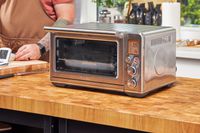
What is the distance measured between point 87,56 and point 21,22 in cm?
101

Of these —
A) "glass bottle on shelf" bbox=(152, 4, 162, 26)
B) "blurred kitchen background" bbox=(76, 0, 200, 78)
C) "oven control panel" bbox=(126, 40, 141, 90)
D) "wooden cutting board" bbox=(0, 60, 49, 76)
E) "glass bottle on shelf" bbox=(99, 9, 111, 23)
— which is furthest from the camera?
"glass bottle on shelf" bbox=(99, 9, 111, 23)

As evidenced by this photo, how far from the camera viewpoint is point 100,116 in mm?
1511

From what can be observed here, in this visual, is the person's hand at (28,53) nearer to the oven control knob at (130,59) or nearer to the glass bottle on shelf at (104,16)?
the oven control knob at (130,59)

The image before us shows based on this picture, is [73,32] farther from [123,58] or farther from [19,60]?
[19,60]

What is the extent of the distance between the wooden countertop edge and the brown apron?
101 centimetres

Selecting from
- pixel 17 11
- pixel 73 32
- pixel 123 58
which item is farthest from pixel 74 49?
pixel 17 11

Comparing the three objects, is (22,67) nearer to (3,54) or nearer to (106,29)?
(3,54)

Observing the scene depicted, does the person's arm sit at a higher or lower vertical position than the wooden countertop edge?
higher

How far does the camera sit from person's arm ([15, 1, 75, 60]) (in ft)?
7.44

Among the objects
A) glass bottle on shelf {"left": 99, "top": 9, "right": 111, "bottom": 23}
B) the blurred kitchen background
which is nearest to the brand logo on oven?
the blurred kitchen background

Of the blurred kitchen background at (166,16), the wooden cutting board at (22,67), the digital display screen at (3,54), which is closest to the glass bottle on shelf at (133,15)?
the blurred kitchen background at (166,16)

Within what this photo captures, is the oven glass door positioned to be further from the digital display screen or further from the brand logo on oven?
Answer: the digital display screen

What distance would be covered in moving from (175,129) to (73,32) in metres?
0.59

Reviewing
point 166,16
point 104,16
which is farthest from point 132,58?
point 104,16
